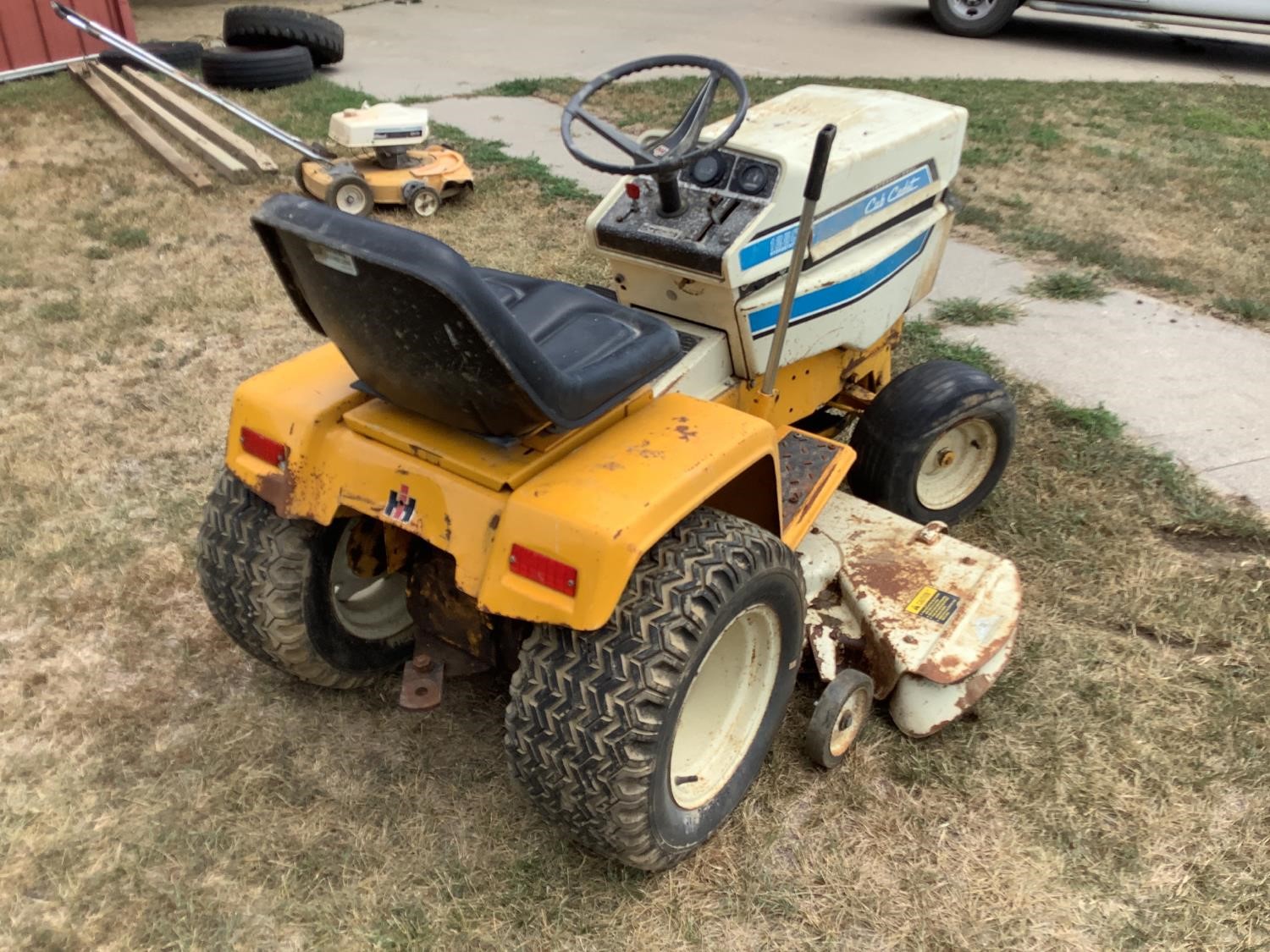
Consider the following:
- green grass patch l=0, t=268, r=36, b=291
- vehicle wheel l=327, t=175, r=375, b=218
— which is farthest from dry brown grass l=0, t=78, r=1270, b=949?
vehicle wheel l=327, t=175, r=375, b=218

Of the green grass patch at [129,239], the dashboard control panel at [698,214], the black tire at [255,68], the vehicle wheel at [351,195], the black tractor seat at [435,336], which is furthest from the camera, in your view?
the black tire at [255,68]

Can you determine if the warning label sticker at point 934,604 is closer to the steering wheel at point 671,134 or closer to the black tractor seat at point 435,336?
the black tractor seat at point 435,336

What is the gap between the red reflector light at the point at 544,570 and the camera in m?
1.76

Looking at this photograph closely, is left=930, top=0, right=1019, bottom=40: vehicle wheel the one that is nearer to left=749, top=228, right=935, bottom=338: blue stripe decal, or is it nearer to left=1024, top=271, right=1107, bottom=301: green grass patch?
left=1024, top=271, right=1107, bottom=301: green grass patch

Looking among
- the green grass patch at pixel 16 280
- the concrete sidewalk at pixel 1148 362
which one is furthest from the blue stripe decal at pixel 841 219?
the green grass patch at pixel 16 280

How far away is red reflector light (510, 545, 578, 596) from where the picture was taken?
1765mm

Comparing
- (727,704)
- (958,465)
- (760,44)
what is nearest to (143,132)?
(760,44)

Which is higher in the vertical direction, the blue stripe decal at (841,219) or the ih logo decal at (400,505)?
the blue stripe decal at (841,219)

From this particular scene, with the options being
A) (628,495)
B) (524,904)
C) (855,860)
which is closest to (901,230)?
(628,495)

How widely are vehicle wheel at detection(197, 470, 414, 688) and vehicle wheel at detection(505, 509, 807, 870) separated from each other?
63 cm

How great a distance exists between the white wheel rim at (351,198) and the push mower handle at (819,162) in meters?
3.77

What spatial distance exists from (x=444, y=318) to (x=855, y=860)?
55.6 inches

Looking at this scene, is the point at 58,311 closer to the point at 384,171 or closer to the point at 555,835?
the point at 384,171

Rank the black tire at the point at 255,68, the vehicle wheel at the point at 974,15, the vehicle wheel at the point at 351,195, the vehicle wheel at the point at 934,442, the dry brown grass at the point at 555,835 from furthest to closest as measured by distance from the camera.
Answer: the vehicle wheel at the point at 974,15
the black tire at the point at 255,68
the vehicle wheel at the point at 351,195
the vehicle wheel at the point at 934,442
the dry brown grass at the point at 555,835
